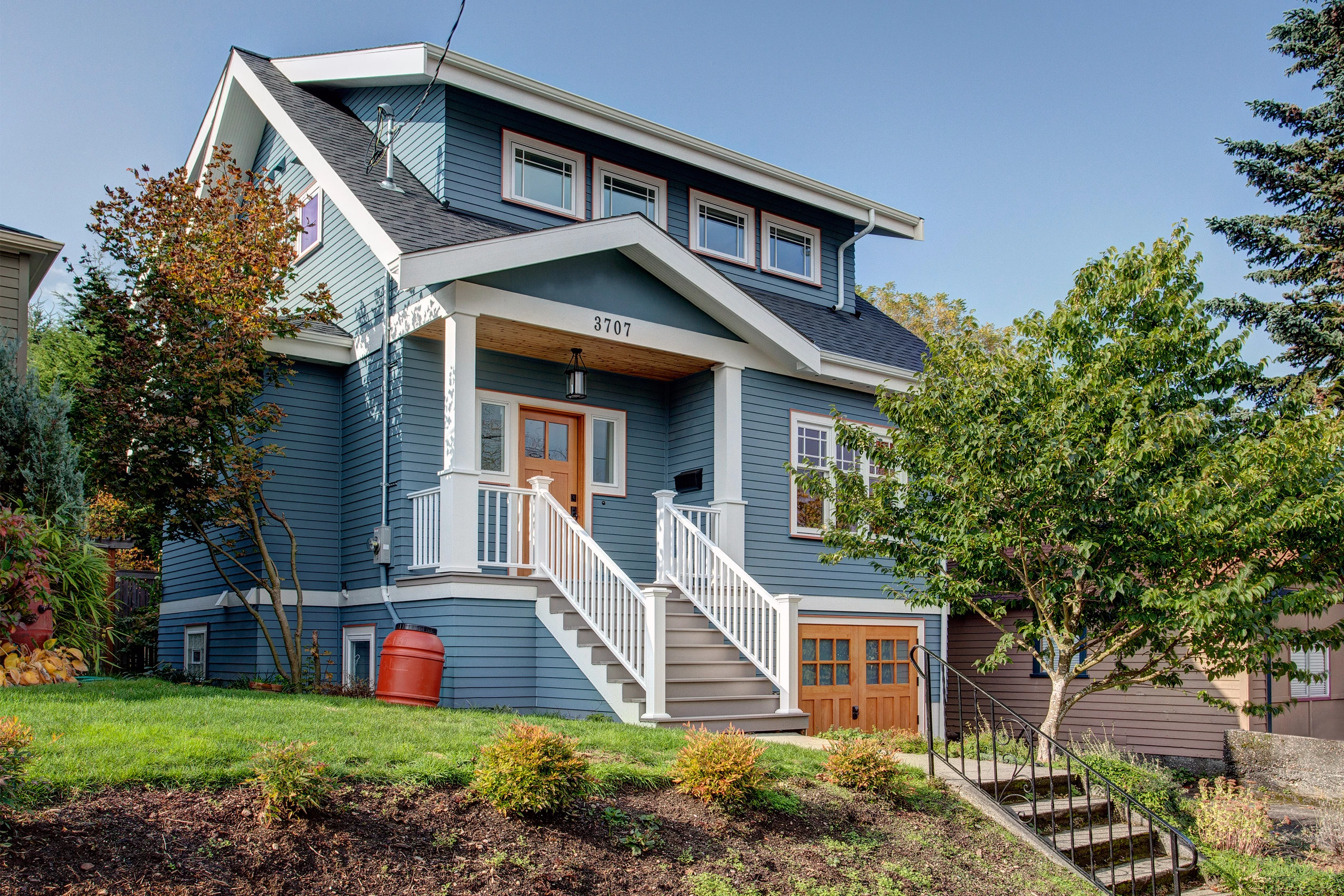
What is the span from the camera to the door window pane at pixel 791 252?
15.5 meters

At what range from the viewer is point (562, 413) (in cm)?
1273

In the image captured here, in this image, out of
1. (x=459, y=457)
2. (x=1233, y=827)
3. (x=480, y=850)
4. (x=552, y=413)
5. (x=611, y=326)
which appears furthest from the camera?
(x=552, y=413)

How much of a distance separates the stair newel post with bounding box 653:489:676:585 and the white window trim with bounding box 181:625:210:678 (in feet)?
18.7

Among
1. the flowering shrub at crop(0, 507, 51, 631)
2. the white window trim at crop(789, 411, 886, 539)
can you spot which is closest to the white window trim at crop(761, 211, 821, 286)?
the white window trim at crop(789, 411, 886, 539)

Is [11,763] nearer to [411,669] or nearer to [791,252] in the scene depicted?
[411,669]

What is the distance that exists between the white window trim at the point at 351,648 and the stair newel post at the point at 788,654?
417 cm

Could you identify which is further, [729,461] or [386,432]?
[729,461]

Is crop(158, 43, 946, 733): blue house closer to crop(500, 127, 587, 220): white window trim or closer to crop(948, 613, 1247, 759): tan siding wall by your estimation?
crop(500, 127, 587, 220): white window trim

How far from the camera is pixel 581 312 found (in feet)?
37.3

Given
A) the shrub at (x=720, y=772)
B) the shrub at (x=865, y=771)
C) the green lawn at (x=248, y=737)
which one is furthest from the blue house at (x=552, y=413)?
the shrub at (x=720, y=772)

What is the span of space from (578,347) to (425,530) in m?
2.71

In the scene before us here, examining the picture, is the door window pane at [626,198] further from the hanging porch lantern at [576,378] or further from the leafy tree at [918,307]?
the leafy tree at [918,307]

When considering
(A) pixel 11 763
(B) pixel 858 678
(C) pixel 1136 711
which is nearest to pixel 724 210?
(B) pixel 858 678

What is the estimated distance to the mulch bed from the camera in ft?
14.9
